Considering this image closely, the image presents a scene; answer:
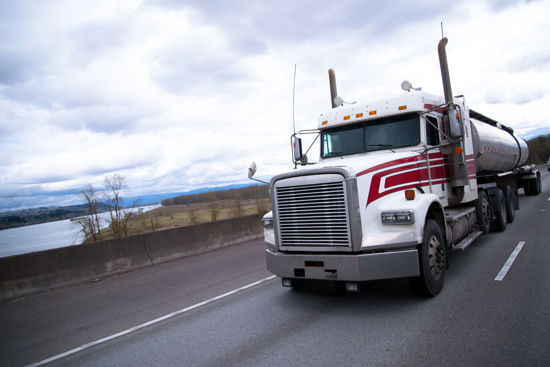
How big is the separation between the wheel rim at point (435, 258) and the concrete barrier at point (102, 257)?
23.0 feet

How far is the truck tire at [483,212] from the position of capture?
8.69m

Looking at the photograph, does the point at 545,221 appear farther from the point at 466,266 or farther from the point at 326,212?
the point at 326,212

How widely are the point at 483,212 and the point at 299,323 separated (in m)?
6.57

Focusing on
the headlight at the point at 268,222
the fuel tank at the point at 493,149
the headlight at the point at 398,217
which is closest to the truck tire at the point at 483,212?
the fuel tank at the point at 493,149

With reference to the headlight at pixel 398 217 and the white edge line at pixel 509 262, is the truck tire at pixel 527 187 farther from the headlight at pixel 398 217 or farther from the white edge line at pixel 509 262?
the headlight at pixel 398 217

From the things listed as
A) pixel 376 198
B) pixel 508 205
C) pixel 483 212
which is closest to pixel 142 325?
pixel 376 198

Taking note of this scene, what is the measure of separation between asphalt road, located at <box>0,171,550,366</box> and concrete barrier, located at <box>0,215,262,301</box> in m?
0.40

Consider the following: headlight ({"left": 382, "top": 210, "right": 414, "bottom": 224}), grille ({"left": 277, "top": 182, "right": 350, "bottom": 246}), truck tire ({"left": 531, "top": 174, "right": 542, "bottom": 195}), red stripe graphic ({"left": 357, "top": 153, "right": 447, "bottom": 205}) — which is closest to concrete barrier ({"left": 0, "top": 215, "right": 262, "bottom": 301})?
grille ({"left": 277, "top": 182, "right": 350, "bottom": 246})

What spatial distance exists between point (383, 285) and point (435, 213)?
1.41 m

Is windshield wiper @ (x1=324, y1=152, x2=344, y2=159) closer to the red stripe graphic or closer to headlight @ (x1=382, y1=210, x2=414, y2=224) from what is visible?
the red stripe graphic

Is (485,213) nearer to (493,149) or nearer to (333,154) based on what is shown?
(493,149)

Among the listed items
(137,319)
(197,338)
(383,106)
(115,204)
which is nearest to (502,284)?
(383,106)

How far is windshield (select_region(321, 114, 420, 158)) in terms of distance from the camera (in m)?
6.30

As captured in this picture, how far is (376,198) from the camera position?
5109 mm
